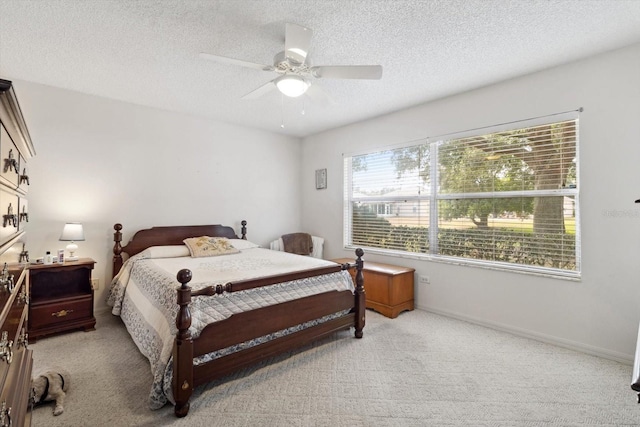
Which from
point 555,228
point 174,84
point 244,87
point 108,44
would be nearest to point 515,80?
point 555,228

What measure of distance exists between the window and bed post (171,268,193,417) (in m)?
2.92

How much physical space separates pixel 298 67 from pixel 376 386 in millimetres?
2414

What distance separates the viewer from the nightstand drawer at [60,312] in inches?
115

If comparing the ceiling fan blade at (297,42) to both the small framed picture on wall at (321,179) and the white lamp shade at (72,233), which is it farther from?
the small framed picture on wall at (321,179)

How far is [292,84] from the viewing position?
2.38 m

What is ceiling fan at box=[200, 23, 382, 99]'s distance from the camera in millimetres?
2150

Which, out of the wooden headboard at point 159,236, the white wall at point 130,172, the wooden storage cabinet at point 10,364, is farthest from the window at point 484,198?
the wooden storage cabinet at point 10,364

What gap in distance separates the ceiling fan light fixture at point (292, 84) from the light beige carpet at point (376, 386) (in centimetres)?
221

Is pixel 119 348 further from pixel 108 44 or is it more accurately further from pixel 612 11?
pixel 612 11

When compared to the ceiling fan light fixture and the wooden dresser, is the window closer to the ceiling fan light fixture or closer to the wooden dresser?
the ceiling fan light fixture

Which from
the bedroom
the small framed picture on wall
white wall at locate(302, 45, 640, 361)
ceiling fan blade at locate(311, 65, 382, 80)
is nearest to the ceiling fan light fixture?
ceiling fan blade at locate(311, 65, 382, 80)

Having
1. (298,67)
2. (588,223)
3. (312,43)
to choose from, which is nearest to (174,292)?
(298,67)

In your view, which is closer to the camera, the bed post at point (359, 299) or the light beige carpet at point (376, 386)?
the light beige carpet at point (376, 386)

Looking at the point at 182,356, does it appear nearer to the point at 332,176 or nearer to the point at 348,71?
the point at 348,71
